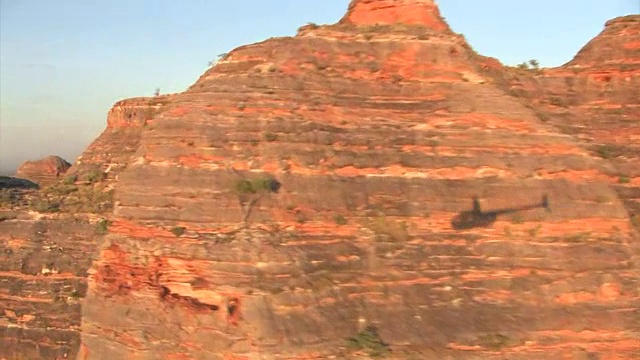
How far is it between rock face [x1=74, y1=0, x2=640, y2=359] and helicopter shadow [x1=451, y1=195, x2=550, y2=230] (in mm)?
35

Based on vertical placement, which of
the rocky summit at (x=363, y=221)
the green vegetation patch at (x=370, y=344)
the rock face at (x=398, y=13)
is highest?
the rock face at (x=398, y=13)

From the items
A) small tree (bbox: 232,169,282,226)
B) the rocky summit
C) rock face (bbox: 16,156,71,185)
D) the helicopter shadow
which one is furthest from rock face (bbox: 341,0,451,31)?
rock face (bbox: 16,156,71,185)

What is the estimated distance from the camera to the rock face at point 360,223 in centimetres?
1523

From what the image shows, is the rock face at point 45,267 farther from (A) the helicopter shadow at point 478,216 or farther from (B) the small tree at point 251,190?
(A) the helicopter shadow at point 478,216

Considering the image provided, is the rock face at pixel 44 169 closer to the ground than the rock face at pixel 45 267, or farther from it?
farther from it

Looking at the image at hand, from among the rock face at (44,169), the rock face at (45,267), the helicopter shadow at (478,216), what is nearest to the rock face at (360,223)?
the helicopter shadow at (478,216)

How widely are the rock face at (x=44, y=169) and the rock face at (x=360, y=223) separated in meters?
26.9

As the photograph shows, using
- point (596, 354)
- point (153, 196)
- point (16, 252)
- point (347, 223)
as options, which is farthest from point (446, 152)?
point (16, 252)

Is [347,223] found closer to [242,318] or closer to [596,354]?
[242,318]

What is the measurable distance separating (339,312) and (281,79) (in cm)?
614

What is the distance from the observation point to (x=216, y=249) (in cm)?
1538

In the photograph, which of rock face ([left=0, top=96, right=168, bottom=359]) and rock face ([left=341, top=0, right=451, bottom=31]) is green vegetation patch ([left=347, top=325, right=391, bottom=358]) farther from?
rock face ([left=0, top=96, right=168, bottom=359])

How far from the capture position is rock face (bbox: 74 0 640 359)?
1523cm

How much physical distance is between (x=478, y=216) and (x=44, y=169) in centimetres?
3342
